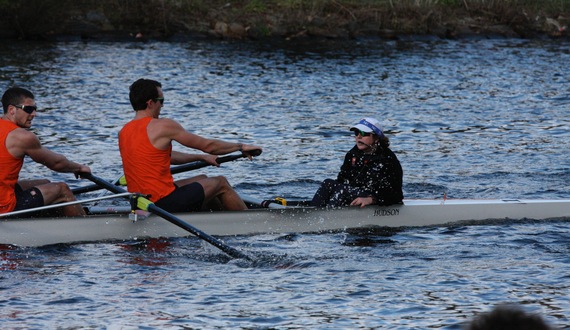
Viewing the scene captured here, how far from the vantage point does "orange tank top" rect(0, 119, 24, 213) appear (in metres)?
11.4

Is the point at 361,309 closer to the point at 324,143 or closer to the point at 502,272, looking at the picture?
the point at 502,272

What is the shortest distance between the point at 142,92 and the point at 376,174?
313 cm

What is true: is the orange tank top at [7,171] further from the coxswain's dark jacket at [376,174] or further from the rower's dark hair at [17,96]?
the coxswain's dark jacket at [376,174]

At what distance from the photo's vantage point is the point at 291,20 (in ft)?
160

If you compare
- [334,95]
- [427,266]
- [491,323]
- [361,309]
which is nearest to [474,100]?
[334,95]

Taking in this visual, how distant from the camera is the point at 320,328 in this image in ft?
30.1

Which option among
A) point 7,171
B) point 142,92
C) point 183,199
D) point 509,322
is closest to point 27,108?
point 7,171

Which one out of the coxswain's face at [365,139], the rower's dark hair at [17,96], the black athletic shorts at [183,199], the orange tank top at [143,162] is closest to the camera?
the rower's dark hair at [17,96]

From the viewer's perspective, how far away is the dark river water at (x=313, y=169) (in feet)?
32.3

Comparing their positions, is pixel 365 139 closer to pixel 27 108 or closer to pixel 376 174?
pixel 376 174

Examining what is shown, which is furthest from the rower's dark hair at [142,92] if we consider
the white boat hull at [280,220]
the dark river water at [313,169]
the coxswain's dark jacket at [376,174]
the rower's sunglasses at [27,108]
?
the coxswain's dark jacket at [376,174]

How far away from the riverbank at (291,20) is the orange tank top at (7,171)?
3383 centimetres

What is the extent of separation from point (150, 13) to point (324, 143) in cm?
2704

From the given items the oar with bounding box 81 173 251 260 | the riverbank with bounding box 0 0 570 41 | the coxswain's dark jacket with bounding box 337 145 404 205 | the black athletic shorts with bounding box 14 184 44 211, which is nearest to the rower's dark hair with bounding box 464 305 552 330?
the oar with bounding box 81 173 251 260
